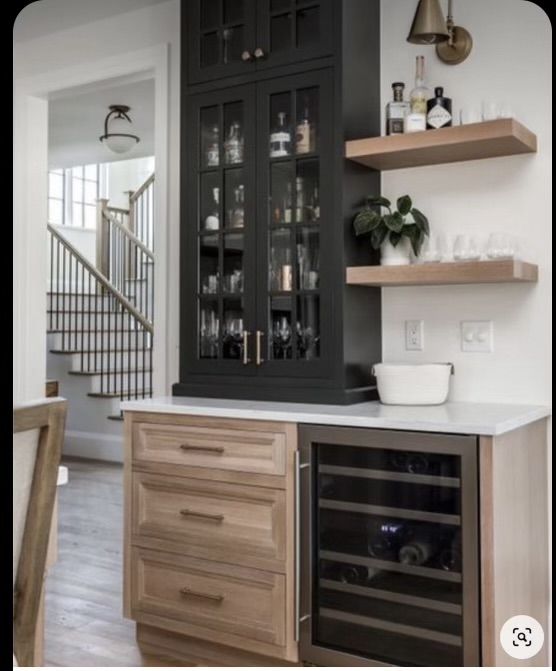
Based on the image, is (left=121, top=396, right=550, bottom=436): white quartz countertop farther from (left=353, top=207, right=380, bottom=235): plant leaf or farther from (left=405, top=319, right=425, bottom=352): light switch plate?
(left=353, top=207, right=380, bottom=235): plant leaf

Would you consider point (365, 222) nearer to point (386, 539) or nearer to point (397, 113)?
point (397, 113)

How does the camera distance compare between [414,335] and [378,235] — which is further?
[414,335]

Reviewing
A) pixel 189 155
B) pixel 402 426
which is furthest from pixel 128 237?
pixel 402 426

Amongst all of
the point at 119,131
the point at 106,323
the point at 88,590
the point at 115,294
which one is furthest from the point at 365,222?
the point at 106,323

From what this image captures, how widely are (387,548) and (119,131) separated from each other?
3.81m

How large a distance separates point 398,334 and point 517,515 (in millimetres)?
885

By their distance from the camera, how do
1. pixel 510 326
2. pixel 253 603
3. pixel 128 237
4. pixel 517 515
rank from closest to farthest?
pixel 517 515, pixel 253 603, pixel 510 326, pixel 128 237

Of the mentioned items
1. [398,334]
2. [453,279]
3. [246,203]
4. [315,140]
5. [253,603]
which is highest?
[315,140]

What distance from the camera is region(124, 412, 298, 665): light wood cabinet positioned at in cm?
248

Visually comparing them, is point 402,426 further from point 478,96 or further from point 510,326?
point 478,96

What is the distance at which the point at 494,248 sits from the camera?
2.63m

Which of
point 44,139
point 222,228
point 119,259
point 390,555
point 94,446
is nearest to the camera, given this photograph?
point 390,555

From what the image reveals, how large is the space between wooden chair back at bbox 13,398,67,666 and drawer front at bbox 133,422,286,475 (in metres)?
1.19

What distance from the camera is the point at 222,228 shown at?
3055mm
